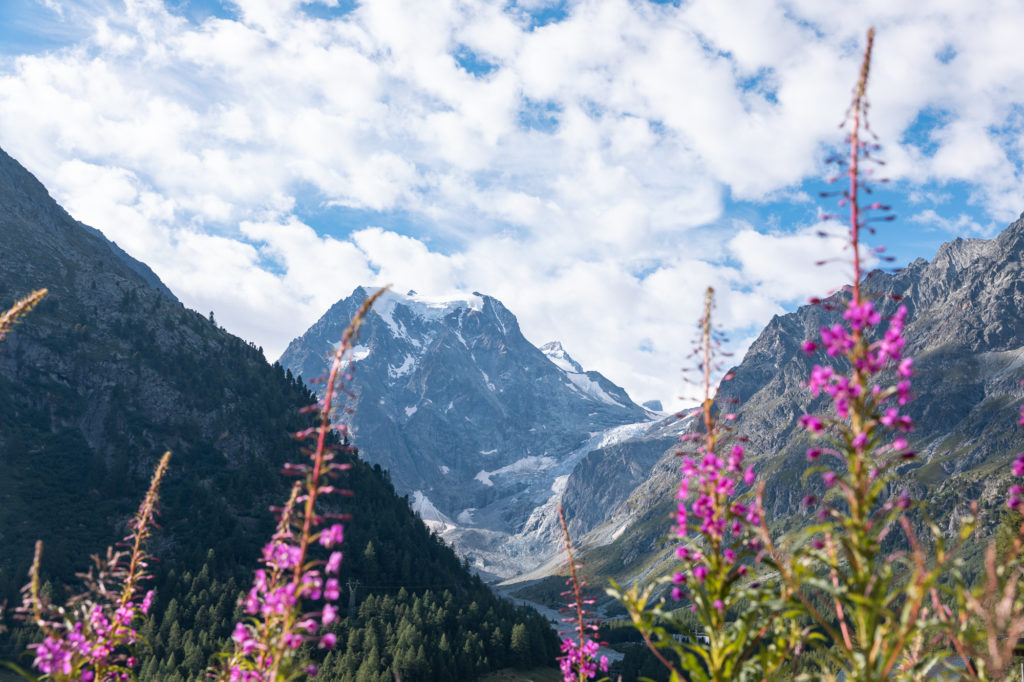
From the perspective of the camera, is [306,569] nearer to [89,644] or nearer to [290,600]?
[290,600]

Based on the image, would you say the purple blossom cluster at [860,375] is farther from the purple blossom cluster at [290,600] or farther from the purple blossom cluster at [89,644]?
the purple blossom cluster at [89,644]

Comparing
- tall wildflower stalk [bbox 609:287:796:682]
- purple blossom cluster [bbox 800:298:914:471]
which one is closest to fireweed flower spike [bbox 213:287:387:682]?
tall wildflower stalk [bbox 609:287:796:682]

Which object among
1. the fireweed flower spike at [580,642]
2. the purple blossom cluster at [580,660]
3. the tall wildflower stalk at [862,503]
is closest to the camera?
the tall wildflower stalk at [862,503]

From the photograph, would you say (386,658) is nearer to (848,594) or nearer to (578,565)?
(578,565)

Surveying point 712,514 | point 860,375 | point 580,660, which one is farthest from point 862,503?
point 580,660

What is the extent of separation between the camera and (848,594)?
7.42 meters

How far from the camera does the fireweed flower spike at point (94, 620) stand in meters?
10.5

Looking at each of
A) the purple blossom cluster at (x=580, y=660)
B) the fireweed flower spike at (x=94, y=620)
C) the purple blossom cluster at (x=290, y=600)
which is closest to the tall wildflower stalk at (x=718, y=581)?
the purple blossom cluster at (x=290, y=600)

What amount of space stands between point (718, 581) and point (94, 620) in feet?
34.7

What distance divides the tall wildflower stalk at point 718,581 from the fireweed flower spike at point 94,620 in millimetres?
8643

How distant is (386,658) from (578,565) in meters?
125

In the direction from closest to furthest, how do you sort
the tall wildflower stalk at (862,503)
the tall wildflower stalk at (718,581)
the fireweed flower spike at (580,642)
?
1. the tall wildflower stalk at (862,503)
2. the tall wildflower stalk at (718,581)
3. the fireweed flower spike at (580,642)

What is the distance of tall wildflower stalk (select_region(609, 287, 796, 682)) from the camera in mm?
9445

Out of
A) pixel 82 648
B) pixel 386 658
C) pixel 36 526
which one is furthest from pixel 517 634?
pixel 82 648
